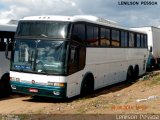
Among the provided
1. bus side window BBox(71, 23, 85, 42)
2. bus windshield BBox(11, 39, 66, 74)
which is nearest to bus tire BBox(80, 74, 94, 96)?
bus side window BBox(71, 23, 85, 42)

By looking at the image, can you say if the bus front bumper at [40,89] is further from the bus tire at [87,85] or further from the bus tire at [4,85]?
the bus tire at [4,85]

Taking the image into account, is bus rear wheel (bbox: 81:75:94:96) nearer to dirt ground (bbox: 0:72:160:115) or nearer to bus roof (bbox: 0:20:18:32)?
dirt ground (bbox: 0:72:160:115)

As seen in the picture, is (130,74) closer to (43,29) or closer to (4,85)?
(4,85)

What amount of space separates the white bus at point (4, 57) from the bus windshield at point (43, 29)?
1.60 meters

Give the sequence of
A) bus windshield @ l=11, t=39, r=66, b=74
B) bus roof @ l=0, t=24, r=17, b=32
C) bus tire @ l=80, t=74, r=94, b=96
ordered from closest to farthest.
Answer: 1. bus windshield @ l=11, t=39, r=66, b=74
2. bus tire @ l=80, t=74, r=94, b=96
3. bus roof @ l=0, t=24, r=17, b=32

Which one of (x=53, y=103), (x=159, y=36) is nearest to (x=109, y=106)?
(x=53, y=103)

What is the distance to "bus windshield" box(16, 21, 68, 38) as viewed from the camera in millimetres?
14266

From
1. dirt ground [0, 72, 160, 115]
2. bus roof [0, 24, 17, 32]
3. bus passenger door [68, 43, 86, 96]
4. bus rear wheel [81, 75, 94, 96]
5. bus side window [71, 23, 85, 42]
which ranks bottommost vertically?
dirt ground [0, 72, 160, 115]

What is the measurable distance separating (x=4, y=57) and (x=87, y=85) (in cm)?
387

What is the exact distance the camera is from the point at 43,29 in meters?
14.5

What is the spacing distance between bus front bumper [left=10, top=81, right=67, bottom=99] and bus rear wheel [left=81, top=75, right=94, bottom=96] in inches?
70.4

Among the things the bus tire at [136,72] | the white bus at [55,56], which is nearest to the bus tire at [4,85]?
the white bus at [55,56]

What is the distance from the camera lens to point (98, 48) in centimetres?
1703

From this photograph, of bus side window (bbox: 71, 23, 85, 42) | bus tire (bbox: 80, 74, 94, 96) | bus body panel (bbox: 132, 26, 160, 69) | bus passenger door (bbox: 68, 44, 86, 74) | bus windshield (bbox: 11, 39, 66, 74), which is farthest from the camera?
bus body panel (bbox: 132, 26, 160, 69)
